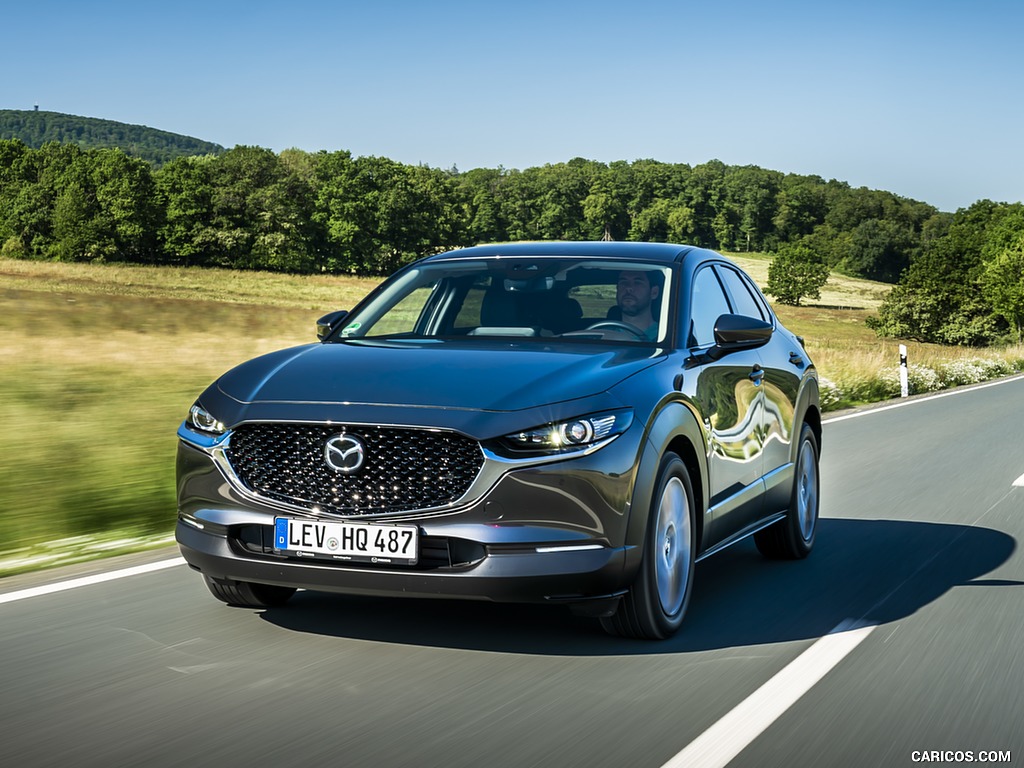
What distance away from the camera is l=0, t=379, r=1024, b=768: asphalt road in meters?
4.00

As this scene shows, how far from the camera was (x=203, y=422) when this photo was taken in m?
5.21

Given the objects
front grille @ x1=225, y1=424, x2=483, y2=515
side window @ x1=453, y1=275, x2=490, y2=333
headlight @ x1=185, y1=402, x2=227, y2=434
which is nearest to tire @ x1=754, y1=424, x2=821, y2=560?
side window @ x1=453, y1=275, x2=490, y2=333

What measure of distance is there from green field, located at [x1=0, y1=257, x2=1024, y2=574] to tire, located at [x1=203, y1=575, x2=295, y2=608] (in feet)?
5.64

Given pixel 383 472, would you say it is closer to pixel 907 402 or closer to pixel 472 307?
pixel 472 307

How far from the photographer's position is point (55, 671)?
4836 mm

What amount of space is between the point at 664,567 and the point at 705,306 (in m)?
1.58

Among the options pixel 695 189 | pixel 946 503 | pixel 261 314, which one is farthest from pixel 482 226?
pixel 946 503

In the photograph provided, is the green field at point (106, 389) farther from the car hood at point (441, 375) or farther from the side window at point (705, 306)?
the side window at point (705, 306)

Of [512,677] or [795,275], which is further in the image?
[795,275]

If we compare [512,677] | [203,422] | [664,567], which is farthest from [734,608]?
[203,422]

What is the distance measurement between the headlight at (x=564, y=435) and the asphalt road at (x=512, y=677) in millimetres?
827

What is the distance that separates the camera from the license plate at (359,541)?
4.77m

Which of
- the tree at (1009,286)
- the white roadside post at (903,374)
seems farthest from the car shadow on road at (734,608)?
the tree at (1009,286)

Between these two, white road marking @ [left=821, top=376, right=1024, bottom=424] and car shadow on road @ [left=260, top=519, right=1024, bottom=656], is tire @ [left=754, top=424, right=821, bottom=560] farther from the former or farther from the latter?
white road marking @ [left=821, top=376, right=1024, bottom=424]
